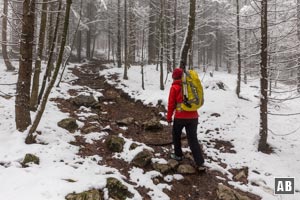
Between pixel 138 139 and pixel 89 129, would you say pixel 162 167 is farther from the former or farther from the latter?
pixel 89 129

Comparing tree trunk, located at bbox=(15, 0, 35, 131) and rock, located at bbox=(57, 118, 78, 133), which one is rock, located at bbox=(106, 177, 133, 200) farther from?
rock, located at bbox=(57, 118, 78, 133)

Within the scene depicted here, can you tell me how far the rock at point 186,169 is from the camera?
6301 mm

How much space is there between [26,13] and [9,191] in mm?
4425

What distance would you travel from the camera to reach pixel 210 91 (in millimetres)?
14461

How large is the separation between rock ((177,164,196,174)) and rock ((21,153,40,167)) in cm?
339

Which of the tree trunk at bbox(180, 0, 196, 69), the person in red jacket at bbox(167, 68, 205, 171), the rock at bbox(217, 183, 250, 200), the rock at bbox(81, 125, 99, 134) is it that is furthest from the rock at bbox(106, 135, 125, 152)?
the tree trunk at bbox(180, 0, 196, 69)

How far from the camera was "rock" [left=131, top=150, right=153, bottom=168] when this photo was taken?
6.41m

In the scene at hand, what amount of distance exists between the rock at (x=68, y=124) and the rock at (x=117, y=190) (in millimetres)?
3502

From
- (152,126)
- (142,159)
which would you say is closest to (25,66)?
(142,159)

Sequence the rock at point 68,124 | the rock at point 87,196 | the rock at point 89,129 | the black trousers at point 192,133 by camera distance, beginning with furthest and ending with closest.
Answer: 1. the rock at point 89,129
2. the rock at point 68,124
3. the black trousers at point 192,133
4. the rock at point 87,196

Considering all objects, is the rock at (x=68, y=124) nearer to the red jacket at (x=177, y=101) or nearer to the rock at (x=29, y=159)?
the rock at (x=29, y=159)

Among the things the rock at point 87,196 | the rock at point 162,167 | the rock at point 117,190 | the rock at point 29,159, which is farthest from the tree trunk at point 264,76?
the rock at point 29,159

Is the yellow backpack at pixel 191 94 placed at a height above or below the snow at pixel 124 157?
above

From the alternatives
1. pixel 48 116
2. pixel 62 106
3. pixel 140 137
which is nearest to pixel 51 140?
pixel 48 116
